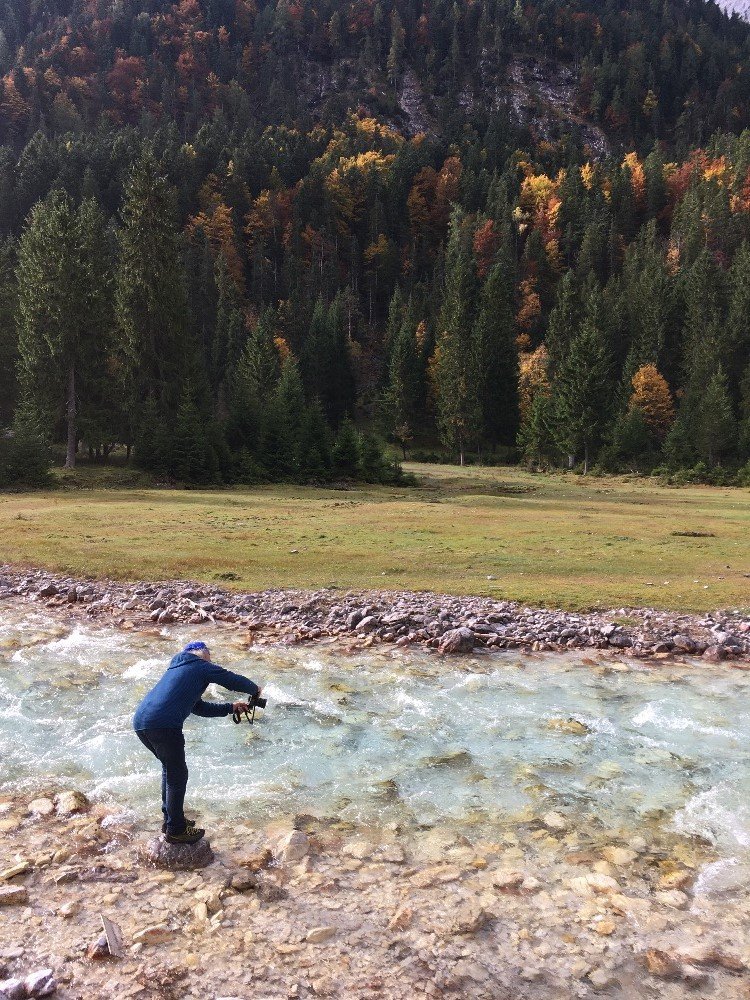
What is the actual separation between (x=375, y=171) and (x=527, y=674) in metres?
185

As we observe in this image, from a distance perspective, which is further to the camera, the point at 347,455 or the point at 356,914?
the point at 347,455

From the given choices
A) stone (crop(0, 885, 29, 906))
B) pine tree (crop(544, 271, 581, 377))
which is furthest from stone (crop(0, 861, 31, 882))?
pine tree (crop(544, 271, 581, 377))

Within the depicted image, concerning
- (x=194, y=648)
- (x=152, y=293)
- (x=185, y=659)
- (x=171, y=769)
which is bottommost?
(x=171, y=769)

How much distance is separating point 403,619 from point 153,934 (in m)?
12.7

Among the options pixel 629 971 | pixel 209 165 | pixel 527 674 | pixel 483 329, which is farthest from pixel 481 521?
pixel 209 165

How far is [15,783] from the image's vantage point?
1056 cm

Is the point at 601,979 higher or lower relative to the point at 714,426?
lower

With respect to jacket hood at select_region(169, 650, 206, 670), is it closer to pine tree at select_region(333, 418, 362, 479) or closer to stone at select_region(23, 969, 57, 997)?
stone at select_region(23, 969, 57, 997)

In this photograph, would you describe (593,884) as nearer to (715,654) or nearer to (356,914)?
(356,914)

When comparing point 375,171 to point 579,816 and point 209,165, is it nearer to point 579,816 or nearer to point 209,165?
point 209,165

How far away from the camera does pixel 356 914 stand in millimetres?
7586

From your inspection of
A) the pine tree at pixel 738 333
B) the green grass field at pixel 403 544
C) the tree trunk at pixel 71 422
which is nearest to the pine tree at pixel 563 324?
the pine tree at pixel 738 333

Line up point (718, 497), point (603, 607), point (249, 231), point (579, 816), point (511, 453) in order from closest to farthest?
point (579, 816)
point (603, 607)
point (718, 497)
point (511, 453)
point (249, 231)

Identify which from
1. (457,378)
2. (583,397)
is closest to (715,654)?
(583,397)
